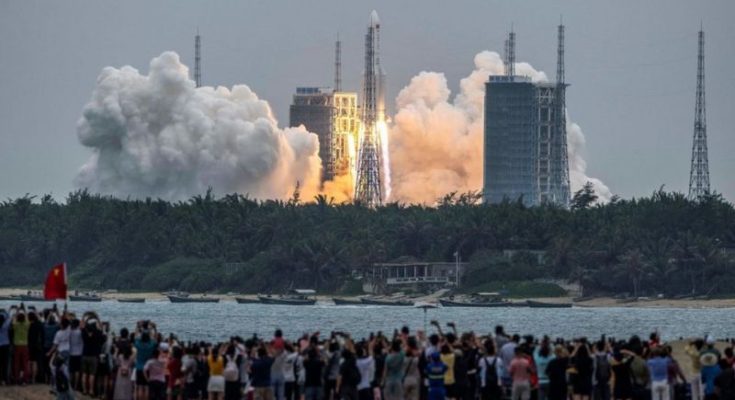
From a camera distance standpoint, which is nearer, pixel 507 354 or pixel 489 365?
pixel 489 365

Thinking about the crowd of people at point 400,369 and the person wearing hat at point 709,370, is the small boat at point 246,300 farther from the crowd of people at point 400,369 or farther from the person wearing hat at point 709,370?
the person wearing hat at point 709,370

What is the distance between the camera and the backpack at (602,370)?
50.9 meters

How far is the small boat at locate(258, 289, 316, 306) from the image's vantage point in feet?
596

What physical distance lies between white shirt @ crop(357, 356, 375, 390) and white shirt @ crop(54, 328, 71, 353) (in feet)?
26.0

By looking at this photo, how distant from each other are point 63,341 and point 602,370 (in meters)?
12.8

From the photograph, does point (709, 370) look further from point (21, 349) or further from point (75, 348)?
point (21, 349)

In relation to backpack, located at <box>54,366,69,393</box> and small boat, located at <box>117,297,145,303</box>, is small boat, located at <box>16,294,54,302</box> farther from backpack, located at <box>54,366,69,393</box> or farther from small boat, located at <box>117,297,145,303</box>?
backpack, located at <box>54,366,69,393</box>

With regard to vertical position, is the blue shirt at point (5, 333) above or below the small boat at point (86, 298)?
below

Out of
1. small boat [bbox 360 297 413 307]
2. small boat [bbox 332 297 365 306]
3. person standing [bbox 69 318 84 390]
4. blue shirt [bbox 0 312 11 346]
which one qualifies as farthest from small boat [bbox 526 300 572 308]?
person standing [bbox 69 318 84 390]

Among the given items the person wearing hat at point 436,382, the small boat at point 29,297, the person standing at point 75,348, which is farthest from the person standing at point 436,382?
the small boat at point 29,297

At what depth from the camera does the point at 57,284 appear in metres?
60.6

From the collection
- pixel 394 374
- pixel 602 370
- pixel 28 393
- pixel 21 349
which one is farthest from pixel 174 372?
pixel 602 370

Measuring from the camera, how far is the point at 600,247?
18612 cm

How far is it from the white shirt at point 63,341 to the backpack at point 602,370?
12492mm
